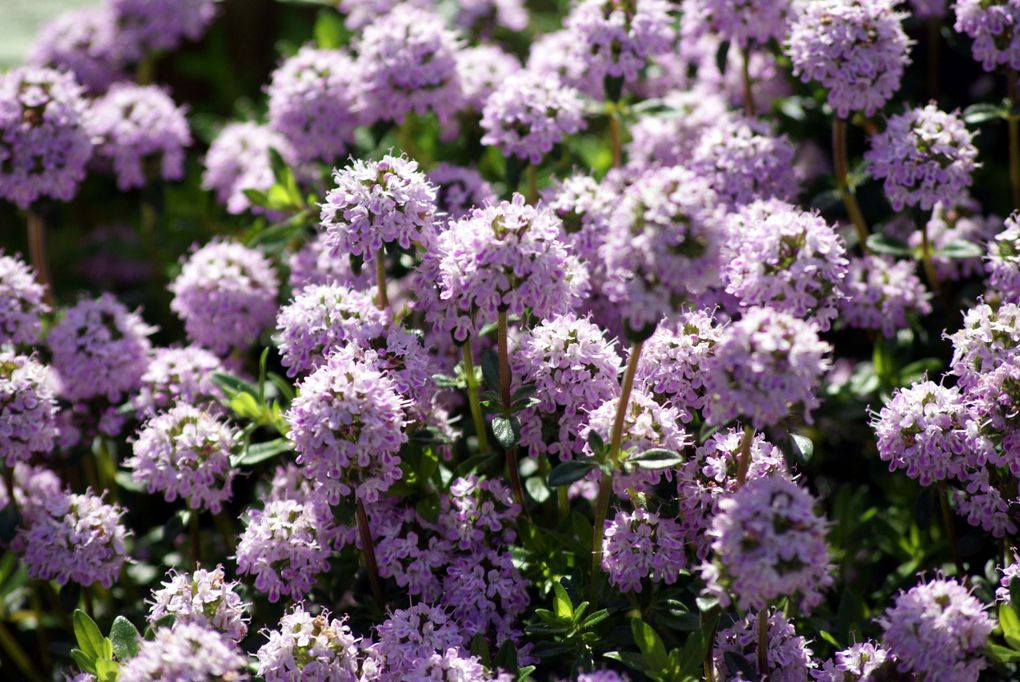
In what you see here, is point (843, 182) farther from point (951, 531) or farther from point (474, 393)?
point (474, 393)

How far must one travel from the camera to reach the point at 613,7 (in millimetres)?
4148

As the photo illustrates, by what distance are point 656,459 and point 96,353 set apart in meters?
2.36

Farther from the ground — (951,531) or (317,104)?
(317,104)

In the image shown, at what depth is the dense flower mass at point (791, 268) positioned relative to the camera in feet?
9.23

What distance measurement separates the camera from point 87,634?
3.03m

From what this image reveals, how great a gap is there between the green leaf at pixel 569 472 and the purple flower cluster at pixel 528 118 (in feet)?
5.07

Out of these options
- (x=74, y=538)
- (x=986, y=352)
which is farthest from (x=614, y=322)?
(x=74, y=538)

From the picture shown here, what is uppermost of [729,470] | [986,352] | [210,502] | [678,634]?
[986,352]

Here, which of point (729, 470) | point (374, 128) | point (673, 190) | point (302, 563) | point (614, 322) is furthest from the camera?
point (374, 128)

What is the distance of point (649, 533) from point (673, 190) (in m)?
1.08

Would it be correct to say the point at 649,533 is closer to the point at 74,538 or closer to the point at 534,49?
the point at 74,538

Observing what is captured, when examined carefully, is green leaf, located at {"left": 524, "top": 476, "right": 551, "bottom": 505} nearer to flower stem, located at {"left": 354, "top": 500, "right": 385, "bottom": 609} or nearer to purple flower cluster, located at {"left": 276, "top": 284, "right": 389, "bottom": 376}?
flower stem, located at {"left": 354, "top": 500, "right": 385, "bottom": 609}

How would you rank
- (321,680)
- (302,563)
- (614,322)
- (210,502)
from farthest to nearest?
(614,322) → (210,502) → (302,563) → (321,680)

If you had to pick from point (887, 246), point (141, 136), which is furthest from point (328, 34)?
point (887, 246)
